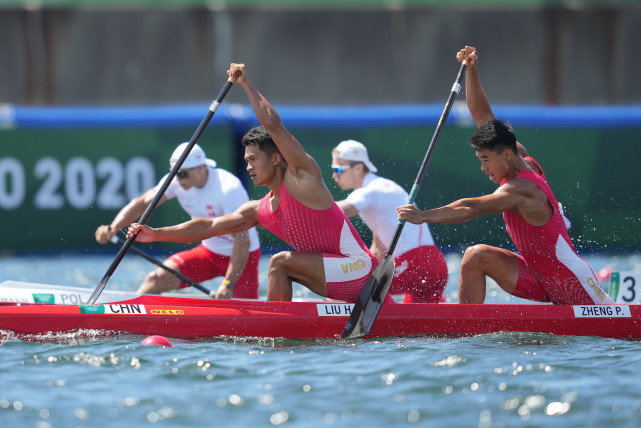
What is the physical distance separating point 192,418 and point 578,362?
2394 millimetres

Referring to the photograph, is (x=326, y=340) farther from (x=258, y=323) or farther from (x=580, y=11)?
(x=580, y=11)

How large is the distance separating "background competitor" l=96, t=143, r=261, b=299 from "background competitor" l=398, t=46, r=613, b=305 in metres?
2.14

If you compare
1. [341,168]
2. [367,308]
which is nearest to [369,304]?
[367,308]

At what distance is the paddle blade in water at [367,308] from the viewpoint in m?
7.55

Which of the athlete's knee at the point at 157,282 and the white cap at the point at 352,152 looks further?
the athlete's knee at the point at 157,282

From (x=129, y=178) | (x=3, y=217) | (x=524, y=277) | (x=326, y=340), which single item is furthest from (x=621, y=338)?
(x=3, y=217)

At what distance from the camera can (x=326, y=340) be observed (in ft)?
24.9

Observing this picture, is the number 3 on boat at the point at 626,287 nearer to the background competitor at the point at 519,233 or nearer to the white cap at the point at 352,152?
the background competitor at the point at 519,233

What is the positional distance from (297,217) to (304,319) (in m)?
0.65

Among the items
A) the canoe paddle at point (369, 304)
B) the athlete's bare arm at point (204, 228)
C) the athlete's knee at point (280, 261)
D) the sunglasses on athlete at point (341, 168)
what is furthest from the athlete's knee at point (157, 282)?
the canoe paddle at point (369, 304)

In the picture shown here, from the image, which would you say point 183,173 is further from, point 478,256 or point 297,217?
point 478,256

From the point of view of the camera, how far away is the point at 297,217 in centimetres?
753

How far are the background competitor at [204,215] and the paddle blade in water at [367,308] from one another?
1.78 metres

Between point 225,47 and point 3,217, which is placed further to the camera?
point 225,47
